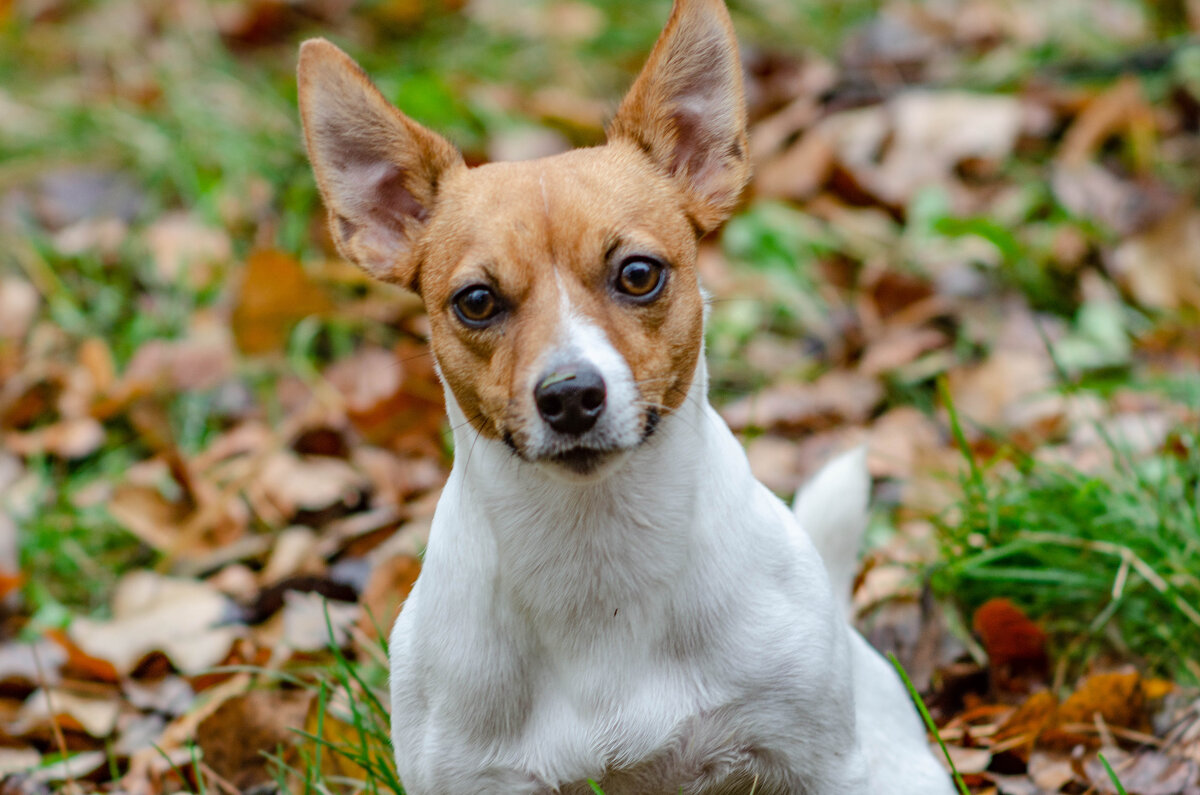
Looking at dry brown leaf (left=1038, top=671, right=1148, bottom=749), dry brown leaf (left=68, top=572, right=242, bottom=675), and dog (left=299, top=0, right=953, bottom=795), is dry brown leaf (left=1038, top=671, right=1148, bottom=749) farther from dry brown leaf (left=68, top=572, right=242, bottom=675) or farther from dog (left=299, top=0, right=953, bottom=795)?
dry brown leaf (left=68, top=572, right=242, bottom=675)

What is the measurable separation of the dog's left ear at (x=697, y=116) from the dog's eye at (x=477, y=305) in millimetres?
479

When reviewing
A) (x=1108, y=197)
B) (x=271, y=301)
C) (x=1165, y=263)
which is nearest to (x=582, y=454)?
(x=271, y=301)

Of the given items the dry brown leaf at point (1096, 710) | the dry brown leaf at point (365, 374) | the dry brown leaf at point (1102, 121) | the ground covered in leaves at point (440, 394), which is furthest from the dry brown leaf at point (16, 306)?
the dry brown leaf at point (1102, 121)

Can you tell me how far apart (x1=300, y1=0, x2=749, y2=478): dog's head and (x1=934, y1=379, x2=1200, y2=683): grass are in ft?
4.07

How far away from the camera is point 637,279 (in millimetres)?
2299

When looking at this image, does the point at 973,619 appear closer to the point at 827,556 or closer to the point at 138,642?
the point at 827,556

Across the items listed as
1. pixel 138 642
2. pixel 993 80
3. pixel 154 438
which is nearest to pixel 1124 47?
pixel 993 80

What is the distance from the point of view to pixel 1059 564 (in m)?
3.31

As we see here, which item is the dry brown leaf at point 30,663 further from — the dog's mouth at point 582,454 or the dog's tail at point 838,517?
the dog's tail at point 838,517

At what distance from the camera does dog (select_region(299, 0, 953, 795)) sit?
7.38 feet

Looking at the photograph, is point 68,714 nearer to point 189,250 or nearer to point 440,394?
point 440,394

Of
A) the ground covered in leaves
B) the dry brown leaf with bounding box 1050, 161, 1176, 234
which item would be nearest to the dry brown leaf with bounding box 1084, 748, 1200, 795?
the ground covered in leaves

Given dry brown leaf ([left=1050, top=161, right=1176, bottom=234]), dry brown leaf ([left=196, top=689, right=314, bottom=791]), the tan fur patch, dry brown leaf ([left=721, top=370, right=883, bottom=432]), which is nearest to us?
the tan fur patch

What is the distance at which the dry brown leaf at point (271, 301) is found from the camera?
16.0 ft
